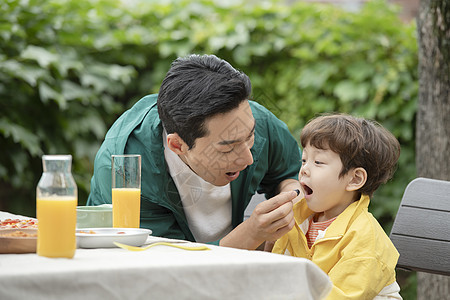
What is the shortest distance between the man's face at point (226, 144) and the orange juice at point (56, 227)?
2.56 ft

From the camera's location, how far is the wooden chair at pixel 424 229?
211cm

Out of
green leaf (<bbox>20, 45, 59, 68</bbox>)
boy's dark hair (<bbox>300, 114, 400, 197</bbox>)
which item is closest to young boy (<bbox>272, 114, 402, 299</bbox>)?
boy's dark hair (<bbox>300, 114, 400, 197</bbox>)

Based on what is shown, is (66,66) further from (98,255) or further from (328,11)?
(98,255)

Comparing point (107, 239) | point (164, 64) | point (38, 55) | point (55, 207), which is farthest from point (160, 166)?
point (164, 64)

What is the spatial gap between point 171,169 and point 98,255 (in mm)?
1030

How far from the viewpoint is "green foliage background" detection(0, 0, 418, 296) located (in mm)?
4117

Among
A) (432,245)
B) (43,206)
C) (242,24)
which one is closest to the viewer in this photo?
(43,206)

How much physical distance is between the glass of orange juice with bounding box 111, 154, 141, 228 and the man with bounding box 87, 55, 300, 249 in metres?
0.31

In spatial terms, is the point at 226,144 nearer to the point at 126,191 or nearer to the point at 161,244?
the point at 126,191

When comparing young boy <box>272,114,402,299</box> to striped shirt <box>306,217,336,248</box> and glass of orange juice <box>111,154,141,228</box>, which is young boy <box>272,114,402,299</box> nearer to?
striped shirt <box>306,217,336,248</box>

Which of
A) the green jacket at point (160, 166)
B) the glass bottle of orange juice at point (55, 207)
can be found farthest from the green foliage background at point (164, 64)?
the glass bottle of orange juice at point (55, 207)

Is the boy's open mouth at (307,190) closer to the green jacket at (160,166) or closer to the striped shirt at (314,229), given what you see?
the striped shirt at (314,229)

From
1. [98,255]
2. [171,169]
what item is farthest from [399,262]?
[98,255]

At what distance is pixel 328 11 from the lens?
443 centimetres
